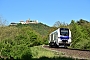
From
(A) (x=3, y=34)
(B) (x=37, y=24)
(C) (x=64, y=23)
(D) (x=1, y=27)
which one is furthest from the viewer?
(B) (x=37, y=24)

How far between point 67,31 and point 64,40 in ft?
4.69

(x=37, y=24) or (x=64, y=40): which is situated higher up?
(x=37, y=24)

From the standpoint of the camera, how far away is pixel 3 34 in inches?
1511

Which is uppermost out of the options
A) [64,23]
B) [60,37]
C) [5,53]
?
[64,23]

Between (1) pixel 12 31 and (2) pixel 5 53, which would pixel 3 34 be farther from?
(2) pixel 5 53

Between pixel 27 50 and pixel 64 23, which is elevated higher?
pixel 64 23

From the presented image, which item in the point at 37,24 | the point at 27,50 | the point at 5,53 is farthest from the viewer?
the point at 37,24

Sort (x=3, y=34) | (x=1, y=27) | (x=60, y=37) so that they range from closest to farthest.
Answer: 1. (x=60, y=37)
2. (x=3, y=34)
3. (x=1, y=27)

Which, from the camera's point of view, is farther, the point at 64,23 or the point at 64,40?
the point at 64,23

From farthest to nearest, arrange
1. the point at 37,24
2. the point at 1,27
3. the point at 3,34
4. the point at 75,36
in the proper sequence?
the point at 37,24, the point at 75,36, the point at 1,27, the point at 3,34

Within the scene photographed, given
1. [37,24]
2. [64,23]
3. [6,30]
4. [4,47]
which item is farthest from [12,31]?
[37,24]

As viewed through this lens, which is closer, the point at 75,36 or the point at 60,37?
the point at 60,37

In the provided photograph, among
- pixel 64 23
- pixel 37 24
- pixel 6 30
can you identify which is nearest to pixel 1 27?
pixel 6 30

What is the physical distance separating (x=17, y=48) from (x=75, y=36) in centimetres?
3158
